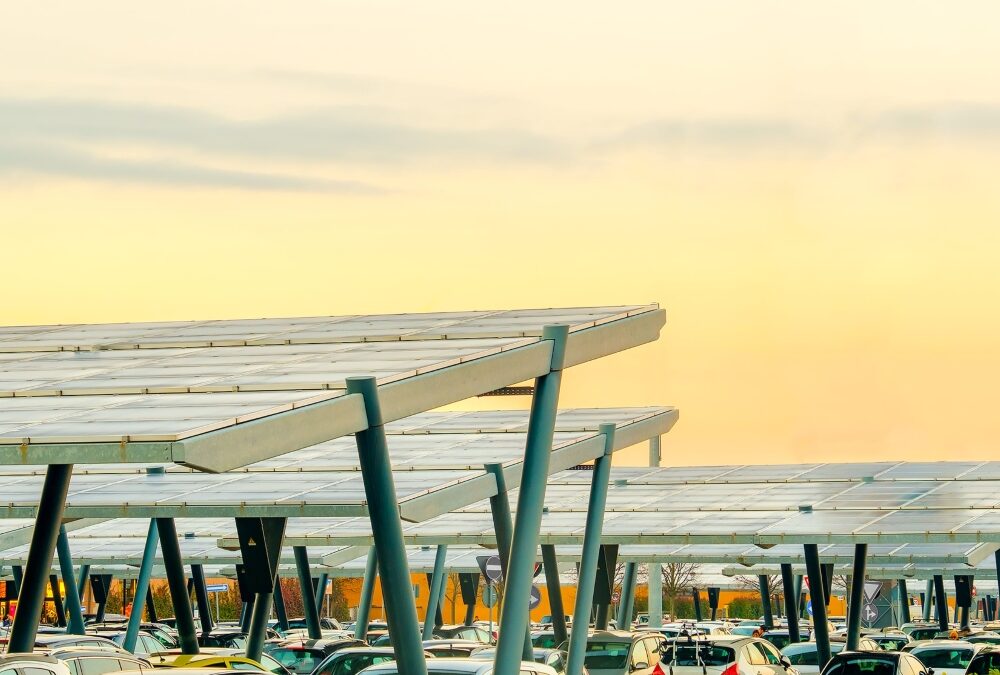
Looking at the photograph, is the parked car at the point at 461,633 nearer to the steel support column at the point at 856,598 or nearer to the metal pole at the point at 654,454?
the metal pole at the point at 654,454

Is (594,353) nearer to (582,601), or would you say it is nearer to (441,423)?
(582,601)

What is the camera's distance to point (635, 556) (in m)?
42.8

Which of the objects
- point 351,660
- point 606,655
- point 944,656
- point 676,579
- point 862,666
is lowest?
point 351,660

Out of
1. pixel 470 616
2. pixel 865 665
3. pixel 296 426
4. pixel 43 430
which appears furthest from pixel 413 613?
pixel 470 616

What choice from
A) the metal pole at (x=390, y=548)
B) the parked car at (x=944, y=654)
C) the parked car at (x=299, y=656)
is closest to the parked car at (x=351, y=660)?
the metal pole at (x=390, y=548)

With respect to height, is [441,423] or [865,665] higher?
[441,423]

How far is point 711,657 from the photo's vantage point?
29.1m

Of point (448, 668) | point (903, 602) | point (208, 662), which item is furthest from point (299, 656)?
point (903, 602)

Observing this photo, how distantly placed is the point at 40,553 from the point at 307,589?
2012 cm

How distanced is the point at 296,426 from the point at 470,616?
163ft

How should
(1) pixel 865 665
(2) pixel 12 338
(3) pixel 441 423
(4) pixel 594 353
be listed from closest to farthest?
(4) pixel 594 353 → (2) pixel 12 338 → (1) pixel 865 665 → (3) pixel 441 423

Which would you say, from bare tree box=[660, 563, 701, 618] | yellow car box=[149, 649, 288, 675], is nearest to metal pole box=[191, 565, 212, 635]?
yellow car box=[149, 649, 288, 675]

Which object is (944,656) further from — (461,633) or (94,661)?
(461,633)

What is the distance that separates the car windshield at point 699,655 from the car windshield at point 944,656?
16.2 feet
